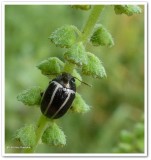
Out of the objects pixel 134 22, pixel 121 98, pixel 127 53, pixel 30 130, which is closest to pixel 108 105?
pixel 121 98

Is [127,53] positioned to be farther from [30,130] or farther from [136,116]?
[30,130]

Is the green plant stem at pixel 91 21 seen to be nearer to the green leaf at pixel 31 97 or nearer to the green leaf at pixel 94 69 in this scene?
the green leaf at pixel 94 69

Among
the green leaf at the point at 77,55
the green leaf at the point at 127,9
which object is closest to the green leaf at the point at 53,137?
the green leaf at the point at 77,55

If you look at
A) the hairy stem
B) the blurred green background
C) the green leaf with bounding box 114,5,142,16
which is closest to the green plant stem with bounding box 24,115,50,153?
the hairy stem

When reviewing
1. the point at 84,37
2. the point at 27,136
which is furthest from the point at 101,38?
the point at 27,136

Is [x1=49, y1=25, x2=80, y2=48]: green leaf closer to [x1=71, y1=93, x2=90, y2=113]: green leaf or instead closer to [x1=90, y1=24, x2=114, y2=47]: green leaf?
[x1=90, y1=24, x2=114, y2=47]: green leaf

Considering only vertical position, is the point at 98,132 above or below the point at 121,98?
below

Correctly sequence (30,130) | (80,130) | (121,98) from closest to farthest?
(30,130) < (80,130) < (121,98)
